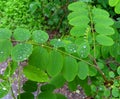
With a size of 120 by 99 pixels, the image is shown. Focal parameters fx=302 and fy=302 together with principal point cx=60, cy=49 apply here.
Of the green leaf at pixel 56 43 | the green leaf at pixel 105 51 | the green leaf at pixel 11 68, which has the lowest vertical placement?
the green leaf at pixel 105 51

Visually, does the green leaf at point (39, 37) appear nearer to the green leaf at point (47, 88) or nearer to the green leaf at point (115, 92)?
the green leaf at point (47, 88)

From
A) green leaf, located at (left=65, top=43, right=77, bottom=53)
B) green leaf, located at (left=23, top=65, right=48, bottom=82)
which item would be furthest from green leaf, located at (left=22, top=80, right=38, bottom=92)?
green leaf, located at (left=65, top=43, right=77, bottom=53)

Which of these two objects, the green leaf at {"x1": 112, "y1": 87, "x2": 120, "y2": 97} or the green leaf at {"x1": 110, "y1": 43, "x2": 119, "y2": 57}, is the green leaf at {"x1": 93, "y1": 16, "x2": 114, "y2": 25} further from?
the green leaf at {"x1": 112, "y1": 87, "x2": 120, "y2": 97}

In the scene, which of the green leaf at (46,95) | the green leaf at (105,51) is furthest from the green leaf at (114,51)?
the green leaf at (46,95)

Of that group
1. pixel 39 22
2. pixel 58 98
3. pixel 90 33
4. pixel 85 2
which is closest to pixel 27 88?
pixel 58 98

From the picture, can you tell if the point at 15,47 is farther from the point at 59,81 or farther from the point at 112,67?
the point at 112,67

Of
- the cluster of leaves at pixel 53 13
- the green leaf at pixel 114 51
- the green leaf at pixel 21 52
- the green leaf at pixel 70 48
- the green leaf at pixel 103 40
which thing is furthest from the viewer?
the cluster of leaves at pixel 53 13

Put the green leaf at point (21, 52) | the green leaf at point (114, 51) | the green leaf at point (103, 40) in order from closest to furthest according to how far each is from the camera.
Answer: the green leaf at point (21, 52) < the green leaf at point (103, 40) < the green leaf at point (114, 51)

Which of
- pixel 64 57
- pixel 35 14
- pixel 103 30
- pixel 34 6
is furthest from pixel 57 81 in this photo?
pixel 35 14
